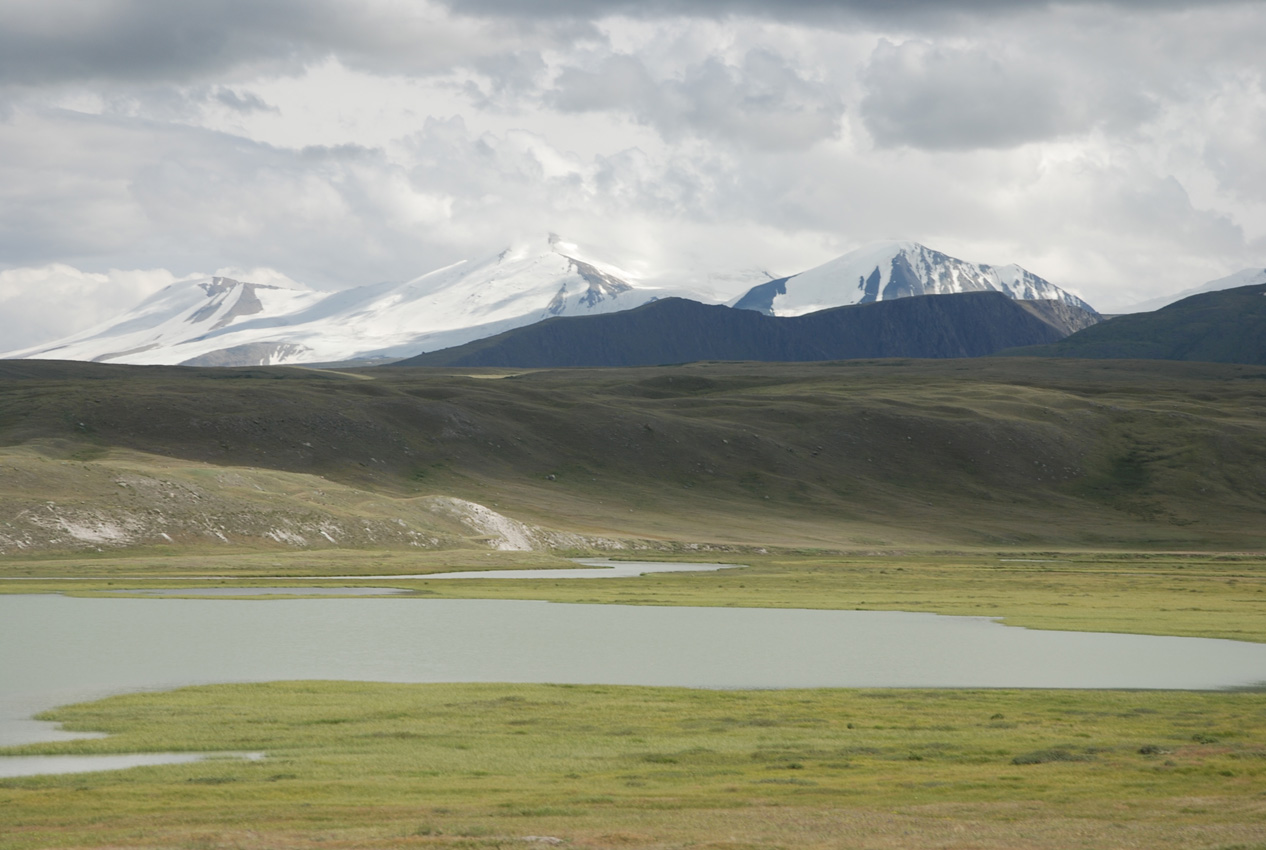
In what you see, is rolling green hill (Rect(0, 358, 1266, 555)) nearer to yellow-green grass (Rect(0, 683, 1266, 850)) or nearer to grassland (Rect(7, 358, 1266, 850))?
grassland (Rect(7, 358, 1266, 850))

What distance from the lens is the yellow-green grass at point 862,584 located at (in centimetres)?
6650

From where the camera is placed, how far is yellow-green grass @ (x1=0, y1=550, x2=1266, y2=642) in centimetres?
6650

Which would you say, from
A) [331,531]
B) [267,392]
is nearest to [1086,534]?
[331,531]

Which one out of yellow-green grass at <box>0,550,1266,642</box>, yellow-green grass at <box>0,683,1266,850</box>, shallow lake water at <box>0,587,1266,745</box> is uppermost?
yellow-green grass at <box>0,683,1266,850</box>

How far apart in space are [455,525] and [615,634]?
69228mm

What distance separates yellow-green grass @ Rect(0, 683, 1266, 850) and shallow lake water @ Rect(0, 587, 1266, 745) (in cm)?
Answer: 338

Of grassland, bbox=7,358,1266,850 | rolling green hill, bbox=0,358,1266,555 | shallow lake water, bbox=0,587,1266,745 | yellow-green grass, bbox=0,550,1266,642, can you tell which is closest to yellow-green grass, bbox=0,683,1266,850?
grassland, bbox=7,358,1266,850

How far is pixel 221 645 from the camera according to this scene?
4819 cm

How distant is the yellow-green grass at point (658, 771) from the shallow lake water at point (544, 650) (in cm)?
338

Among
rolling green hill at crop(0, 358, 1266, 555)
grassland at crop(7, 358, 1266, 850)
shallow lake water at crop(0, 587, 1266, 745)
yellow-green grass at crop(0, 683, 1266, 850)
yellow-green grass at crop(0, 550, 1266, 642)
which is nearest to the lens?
yellow-green grass at crop(0, 683, 1266, 850)

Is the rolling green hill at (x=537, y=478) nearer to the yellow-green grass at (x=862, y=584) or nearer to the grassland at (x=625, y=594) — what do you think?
the grassland at (x=625, y=594)

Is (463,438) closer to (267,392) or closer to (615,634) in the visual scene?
(267,392)

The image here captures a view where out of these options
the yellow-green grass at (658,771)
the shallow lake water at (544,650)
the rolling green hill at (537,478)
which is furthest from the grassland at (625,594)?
the shallow lake water at (544,650)

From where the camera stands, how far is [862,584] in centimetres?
8675
